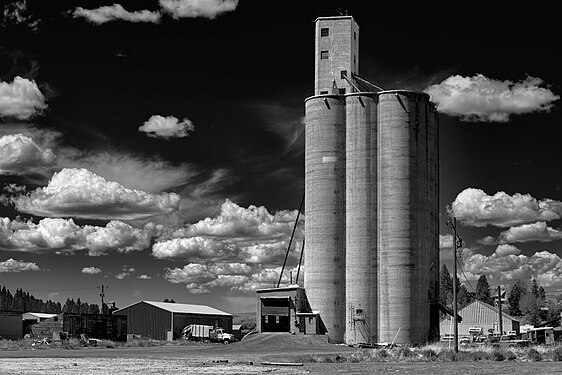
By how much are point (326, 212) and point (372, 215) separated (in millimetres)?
5638

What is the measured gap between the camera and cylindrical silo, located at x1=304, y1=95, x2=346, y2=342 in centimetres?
9988

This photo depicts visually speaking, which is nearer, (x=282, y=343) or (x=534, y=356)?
(x=534, y=356)

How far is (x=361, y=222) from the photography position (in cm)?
9881

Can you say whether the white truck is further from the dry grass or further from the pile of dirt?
the dry grass

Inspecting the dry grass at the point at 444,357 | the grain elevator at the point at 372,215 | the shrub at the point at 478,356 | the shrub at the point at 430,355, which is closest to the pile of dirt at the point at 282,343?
the grain elevator at the point at 372,215

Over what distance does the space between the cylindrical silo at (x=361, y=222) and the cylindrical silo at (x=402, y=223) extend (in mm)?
851

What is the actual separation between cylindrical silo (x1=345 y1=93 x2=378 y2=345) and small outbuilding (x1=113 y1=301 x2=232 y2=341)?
3580 cm

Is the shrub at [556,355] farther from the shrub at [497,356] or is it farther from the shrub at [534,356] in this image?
the shrub at [497,356]

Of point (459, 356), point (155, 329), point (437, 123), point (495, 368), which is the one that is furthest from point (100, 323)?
point (495, 368)

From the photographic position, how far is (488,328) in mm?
127812

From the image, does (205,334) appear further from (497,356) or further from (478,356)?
(497,356)

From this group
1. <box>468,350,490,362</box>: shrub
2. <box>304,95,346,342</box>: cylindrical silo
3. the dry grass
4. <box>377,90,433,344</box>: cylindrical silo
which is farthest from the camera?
<box>304,95,346,342</box>: cylindrical silo

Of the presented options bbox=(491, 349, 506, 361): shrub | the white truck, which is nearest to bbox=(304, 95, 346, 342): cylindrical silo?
the white truck

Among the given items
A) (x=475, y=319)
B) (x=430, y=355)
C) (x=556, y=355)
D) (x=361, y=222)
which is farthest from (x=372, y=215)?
(x=556, y=355)
